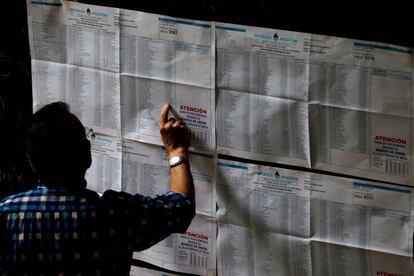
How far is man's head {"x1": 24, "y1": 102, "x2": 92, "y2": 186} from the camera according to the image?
1359mm

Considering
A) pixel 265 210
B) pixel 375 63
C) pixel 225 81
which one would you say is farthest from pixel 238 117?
pixel 375 63

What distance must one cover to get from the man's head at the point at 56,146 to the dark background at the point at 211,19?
17.5 inches

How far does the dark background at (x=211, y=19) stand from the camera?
1.42 m

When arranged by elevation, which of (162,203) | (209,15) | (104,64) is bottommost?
(162,203)

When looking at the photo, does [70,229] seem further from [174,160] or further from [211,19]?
[211,19]

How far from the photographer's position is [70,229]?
1370 mm

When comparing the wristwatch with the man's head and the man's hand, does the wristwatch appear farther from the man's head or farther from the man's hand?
the man's head

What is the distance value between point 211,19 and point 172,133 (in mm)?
316

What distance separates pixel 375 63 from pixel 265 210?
1.58ft

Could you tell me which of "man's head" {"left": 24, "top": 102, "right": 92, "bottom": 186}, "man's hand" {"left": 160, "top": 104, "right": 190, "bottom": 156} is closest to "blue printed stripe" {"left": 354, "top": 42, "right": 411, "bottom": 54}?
"man's hand" {"left": 160, "top": 104, "right": 190, "bottom": 156}

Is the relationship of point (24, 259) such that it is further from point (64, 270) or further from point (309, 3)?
point (309, 3)

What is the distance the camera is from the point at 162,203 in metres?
1.46

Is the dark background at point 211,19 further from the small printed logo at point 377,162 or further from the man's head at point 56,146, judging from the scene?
the man's head at point 56,146

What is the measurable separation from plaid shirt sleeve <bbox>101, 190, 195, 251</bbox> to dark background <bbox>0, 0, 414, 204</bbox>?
A: 487mm
